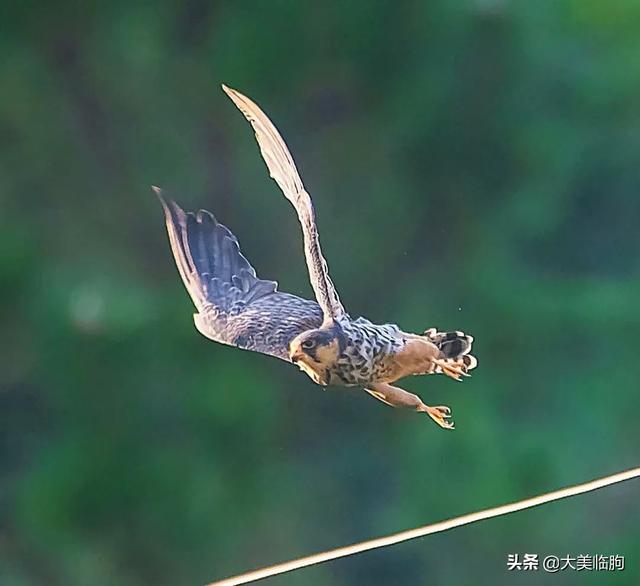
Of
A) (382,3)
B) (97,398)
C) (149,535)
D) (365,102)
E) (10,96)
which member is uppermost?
(382,3)

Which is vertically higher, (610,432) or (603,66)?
(603,66)

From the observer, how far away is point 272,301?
4.18 ft

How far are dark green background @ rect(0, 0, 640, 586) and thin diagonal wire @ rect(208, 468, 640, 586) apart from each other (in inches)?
0.6

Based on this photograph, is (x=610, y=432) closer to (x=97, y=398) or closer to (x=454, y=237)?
(x=454, y=237)

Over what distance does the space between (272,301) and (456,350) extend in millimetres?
295

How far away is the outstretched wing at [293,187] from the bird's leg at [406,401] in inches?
5.1

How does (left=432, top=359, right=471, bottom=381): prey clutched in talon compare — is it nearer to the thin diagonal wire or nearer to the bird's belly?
the bird's belly

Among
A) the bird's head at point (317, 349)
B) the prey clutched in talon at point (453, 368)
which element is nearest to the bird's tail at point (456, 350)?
the prey clutched in talon at point (453, 368)

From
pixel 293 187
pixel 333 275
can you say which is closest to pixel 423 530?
pixel 333 275

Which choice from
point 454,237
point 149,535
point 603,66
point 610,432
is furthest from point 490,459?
point 603,66

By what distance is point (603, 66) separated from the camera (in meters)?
1.33

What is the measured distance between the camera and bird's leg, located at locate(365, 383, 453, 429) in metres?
1.29

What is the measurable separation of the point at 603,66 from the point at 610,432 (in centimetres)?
56

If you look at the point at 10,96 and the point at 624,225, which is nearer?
the point at 10,96
